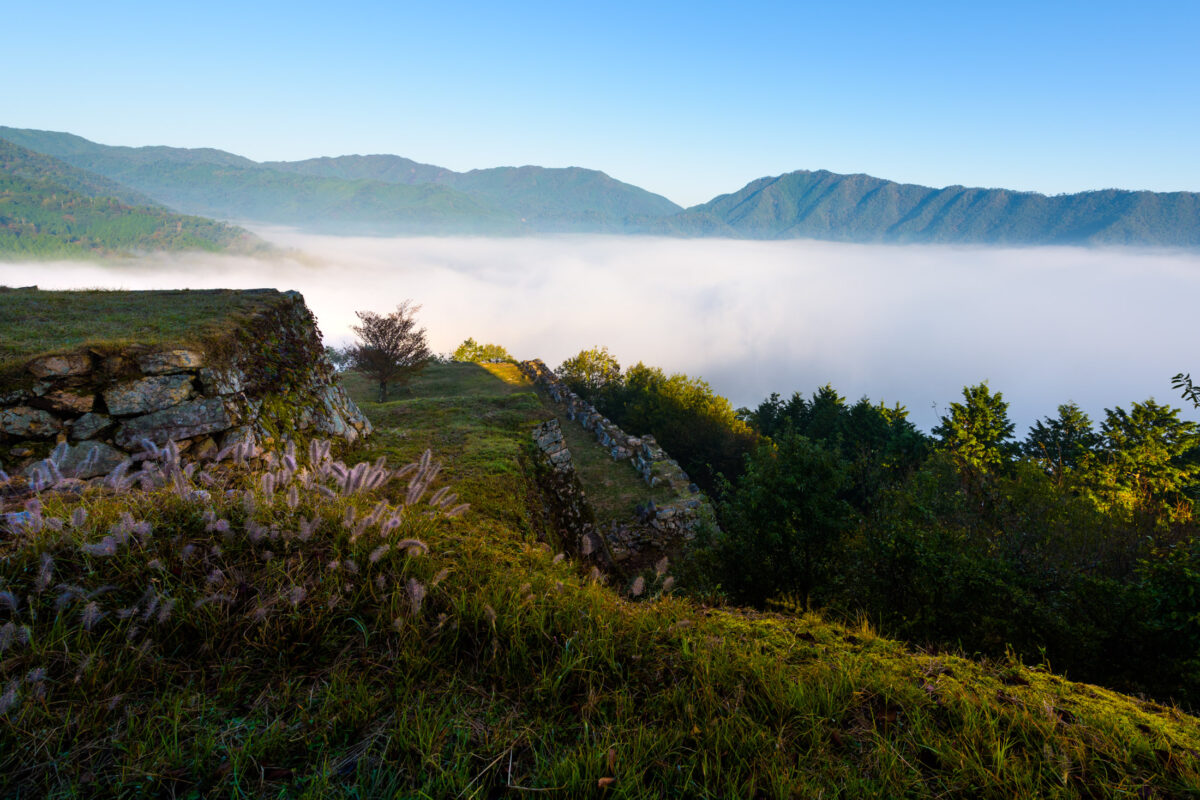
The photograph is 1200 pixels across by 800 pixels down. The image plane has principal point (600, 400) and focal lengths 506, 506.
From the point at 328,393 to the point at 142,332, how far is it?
326cm

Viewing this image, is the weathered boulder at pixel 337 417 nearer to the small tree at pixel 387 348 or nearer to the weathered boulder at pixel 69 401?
the weathered boulder at pixel 69 401

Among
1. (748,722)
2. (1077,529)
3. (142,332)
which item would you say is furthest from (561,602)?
(1077,529)

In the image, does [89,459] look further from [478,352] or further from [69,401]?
[478,352]

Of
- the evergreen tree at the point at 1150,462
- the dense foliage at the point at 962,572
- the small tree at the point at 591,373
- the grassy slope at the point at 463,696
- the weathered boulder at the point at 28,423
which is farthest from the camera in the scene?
the small tree at the point at 591,373

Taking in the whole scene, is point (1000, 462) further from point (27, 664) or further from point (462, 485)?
point (27, 664)

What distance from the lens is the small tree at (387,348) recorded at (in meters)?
29.5

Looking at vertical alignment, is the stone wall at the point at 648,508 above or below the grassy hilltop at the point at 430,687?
below

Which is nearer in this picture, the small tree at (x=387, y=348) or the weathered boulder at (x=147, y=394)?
the weathered boulder at (x=147, y=394)

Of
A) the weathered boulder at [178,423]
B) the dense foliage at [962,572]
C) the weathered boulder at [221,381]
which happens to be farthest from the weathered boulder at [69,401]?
the dense foliage at [962,572]

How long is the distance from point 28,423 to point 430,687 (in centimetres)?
708

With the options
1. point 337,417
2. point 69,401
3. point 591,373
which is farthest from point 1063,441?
point 69,401

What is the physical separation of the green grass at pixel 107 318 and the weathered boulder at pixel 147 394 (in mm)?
712

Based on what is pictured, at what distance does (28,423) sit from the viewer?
20.8 ft

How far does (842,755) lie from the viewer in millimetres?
2852
